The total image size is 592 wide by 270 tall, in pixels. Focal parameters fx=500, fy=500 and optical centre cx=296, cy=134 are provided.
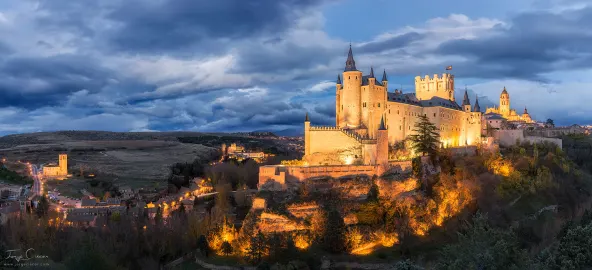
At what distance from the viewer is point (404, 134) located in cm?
6200

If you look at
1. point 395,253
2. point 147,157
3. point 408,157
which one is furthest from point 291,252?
point 147,157

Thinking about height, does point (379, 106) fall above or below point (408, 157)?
above

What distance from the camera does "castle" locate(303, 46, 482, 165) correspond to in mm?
54269

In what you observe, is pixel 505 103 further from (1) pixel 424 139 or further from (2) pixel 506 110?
(1) pixel 424 139

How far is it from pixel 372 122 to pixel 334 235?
18.5 metres

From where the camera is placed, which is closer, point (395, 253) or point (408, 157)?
point (395, 253)

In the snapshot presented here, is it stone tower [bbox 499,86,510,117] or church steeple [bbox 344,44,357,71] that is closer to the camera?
church steeple [bbox 344,44,357,71]

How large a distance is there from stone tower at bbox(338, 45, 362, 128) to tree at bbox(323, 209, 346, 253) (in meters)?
16.7

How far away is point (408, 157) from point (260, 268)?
2537 cm

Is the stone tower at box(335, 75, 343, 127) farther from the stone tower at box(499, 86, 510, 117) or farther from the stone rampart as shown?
the stone tower at box(499, 86, 510, 117)

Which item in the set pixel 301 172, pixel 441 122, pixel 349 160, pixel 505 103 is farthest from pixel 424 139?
pixel 505 103

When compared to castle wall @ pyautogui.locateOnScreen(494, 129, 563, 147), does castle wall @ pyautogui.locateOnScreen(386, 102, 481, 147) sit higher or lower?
higher

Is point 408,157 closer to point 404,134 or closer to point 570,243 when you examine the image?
point 404,134

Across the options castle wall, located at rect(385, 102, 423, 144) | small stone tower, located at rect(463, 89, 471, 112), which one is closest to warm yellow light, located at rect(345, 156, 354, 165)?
castle wall, located at rect(385, 102, 423, 144)
